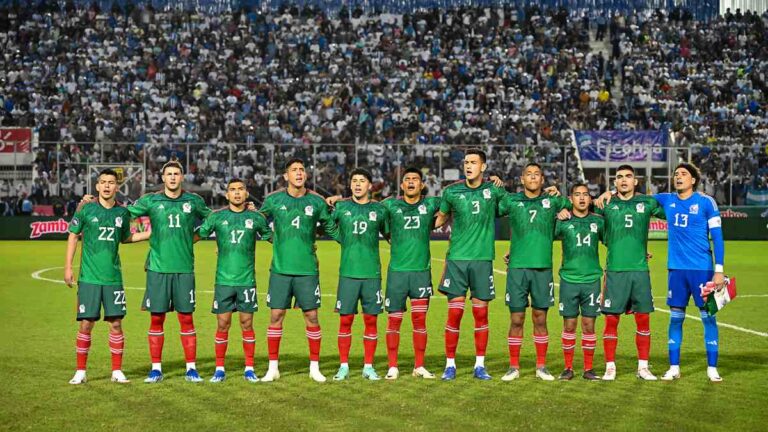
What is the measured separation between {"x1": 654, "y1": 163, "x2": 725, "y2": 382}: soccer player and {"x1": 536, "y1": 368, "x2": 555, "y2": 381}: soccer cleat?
1104 millimetres

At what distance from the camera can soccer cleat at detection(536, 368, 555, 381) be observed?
10.5 metres

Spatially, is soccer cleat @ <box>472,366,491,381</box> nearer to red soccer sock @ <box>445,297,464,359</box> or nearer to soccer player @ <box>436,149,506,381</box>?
soccer player @ <box>436,149,506,381</box>

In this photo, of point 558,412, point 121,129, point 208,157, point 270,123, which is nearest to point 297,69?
point 270,123

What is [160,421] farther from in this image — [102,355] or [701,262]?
[701,262]

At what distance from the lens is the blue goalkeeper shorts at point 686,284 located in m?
10.6

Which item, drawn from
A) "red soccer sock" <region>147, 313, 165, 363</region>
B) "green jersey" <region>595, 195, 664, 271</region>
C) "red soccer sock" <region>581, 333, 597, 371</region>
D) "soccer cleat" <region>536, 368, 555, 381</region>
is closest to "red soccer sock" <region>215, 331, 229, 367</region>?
"red soccer sock" <region>147, 313, 165, 363</region>

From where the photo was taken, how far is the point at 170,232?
10289 millimetres

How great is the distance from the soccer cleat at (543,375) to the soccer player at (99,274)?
13.0ft

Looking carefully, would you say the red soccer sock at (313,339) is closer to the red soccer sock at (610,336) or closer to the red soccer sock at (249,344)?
the red soccer sock at (249,344)

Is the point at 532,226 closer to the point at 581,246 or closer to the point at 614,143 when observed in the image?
the point at 581,246

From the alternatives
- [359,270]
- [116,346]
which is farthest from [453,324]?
[116,346]

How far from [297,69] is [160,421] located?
3513 cm

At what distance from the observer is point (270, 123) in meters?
39.5

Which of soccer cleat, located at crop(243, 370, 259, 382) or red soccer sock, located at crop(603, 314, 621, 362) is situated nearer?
soccer cleat, located at crop(243, 370, 259, 382)
